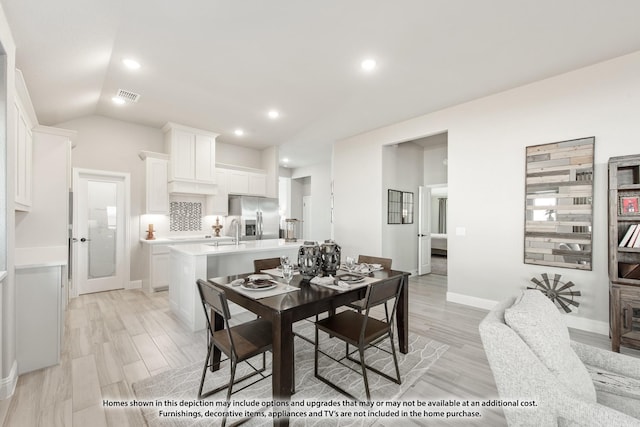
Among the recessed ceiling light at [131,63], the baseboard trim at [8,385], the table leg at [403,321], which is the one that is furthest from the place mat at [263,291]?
the recessed ceiling light at [131,63]

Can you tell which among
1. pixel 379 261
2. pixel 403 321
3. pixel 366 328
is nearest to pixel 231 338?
pixel 366 328

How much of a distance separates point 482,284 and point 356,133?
3453mm

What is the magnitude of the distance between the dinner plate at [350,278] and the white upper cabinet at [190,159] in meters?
3.97

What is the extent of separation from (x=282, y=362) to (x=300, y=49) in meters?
2.84

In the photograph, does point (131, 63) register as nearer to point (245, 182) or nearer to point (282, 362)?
point (245, 182)

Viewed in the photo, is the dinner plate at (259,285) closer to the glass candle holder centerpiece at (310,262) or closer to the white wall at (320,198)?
the glass candle holder centerpiece at (310,262)

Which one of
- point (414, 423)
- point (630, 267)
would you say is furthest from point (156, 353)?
point (630, 267)

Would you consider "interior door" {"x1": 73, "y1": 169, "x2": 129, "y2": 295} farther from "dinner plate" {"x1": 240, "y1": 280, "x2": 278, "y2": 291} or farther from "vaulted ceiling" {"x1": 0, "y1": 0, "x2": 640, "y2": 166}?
"dinner plate" {"x1": 240, "y1": 280, "x2": 278, "y2": 291}

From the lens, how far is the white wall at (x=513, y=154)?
3045 millimetres

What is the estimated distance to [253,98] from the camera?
13.4 feet

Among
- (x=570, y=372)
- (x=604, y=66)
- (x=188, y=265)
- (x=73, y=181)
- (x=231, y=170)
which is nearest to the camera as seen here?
(x=570, y=372)

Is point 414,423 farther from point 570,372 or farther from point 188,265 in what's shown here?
point 188,265

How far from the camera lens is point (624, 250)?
2648mm

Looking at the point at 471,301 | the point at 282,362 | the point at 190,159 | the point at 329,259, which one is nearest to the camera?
the point at 282,362
